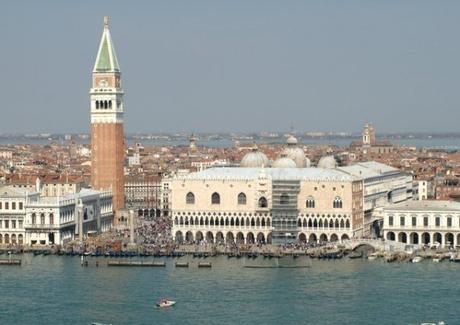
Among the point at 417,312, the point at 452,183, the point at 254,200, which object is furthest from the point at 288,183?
the point at 452,183

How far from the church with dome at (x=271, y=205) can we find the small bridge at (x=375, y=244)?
89 cm

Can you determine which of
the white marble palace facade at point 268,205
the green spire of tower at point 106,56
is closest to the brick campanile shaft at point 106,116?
the green spire of tower at point 106,56

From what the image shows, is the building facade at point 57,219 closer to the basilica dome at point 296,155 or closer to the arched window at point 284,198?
the arched window at point 284,198

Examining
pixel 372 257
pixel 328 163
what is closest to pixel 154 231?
pixel 328 163

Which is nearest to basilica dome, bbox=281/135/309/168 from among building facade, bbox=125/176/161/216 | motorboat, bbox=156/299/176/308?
building facade, bbox=125/176/161/216

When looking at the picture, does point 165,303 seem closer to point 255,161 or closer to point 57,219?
point 57,219

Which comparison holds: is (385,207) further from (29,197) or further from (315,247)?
(29,197)

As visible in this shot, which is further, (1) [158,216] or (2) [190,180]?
(1) [158,216]

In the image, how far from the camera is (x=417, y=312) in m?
24.7

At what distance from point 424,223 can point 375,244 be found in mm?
1740

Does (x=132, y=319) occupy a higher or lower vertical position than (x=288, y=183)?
lower

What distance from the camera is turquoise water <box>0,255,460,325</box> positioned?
963 inches

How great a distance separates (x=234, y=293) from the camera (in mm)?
26922

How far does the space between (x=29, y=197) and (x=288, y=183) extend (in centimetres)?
701
